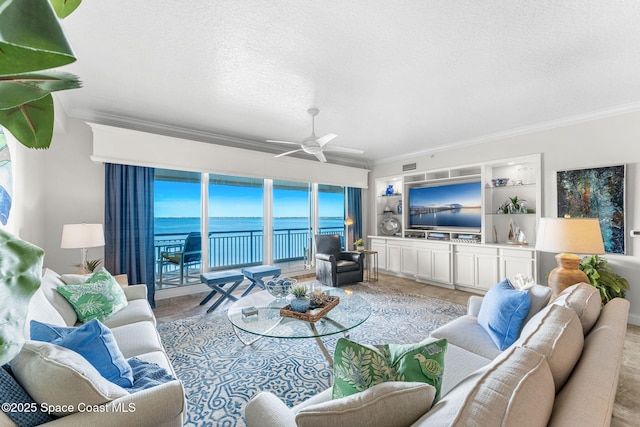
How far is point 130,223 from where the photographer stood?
358 cm

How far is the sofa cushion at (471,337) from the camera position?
171cm

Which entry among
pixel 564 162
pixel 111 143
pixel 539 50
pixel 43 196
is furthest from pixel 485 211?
pixel 43 196

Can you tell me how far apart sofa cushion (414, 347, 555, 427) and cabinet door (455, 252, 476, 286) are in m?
3.85

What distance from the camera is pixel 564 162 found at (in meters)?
3.59

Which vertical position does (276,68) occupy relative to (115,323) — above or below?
above

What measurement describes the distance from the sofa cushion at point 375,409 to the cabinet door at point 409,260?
4.44 metres

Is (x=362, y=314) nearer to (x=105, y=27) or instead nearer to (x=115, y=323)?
(x=115, y=323)

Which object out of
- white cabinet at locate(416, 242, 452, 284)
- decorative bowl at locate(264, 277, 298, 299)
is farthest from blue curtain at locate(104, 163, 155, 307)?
white cabinet at locate(416, 242, 452, 284)

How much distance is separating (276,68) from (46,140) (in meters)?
2.10

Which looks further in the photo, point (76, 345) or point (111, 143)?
point (111, 143)

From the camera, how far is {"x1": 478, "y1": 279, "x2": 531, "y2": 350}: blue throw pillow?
1707mm

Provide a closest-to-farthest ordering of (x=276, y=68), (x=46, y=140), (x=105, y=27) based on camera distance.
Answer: (x=46, y=140) → (x=105, y=27) → (x=276, y=68)

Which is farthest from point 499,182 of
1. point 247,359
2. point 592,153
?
point 247,359

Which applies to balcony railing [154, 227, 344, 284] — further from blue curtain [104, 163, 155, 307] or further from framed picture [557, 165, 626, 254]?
framed picture [557, 165, 626, 254]
